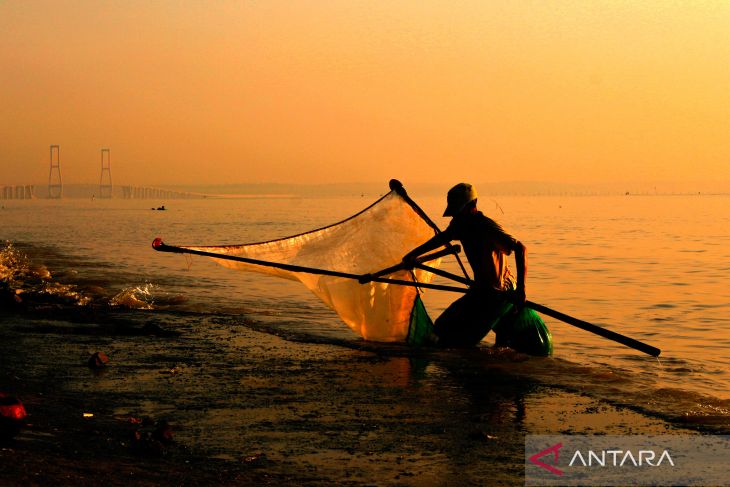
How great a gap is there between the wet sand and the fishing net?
0.42m

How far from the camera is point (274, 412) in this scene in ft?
23.1

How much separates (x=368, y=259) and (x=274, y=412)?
13.5 ft

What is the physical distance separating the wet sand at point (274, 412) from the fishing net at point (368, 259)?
42cm

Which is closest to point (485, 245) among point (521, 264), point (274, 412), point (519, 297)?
point (521, 264)

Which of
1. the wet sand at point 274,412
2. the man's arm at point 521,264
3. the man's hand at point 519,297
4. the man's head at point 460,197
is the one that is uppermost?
the man's head at point 460,197

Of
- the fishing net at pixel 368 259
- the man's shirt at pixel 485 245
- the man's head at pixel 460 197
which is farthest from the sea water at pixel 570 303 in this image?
the man's head at pixel 460 197

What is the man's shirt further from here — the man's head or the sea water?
the sea water

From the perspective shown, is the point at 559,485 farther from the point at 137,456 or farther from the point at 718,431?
the point at 137,456

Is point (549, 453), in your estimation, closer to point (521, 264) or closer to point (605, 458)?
point (605, 458)

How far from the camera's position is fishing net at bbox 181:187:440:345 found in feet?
35.3

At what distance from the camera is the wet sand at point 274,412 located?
540 cm

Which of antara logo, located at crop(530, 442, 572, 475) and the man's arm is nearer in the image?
antara logo, located at crop(530, 442, 572, 475)

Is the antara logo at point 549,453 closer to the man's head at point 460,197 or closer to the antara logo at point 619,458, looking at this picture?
the antara logo at point 619,458

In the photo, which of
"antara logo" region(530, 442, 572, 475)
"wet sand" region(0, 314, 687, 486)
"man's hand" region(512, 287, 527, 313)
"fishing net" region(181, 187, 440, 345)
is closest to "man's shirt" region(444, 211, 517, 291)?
"man's hand" region(512, 287, 527, 313)
